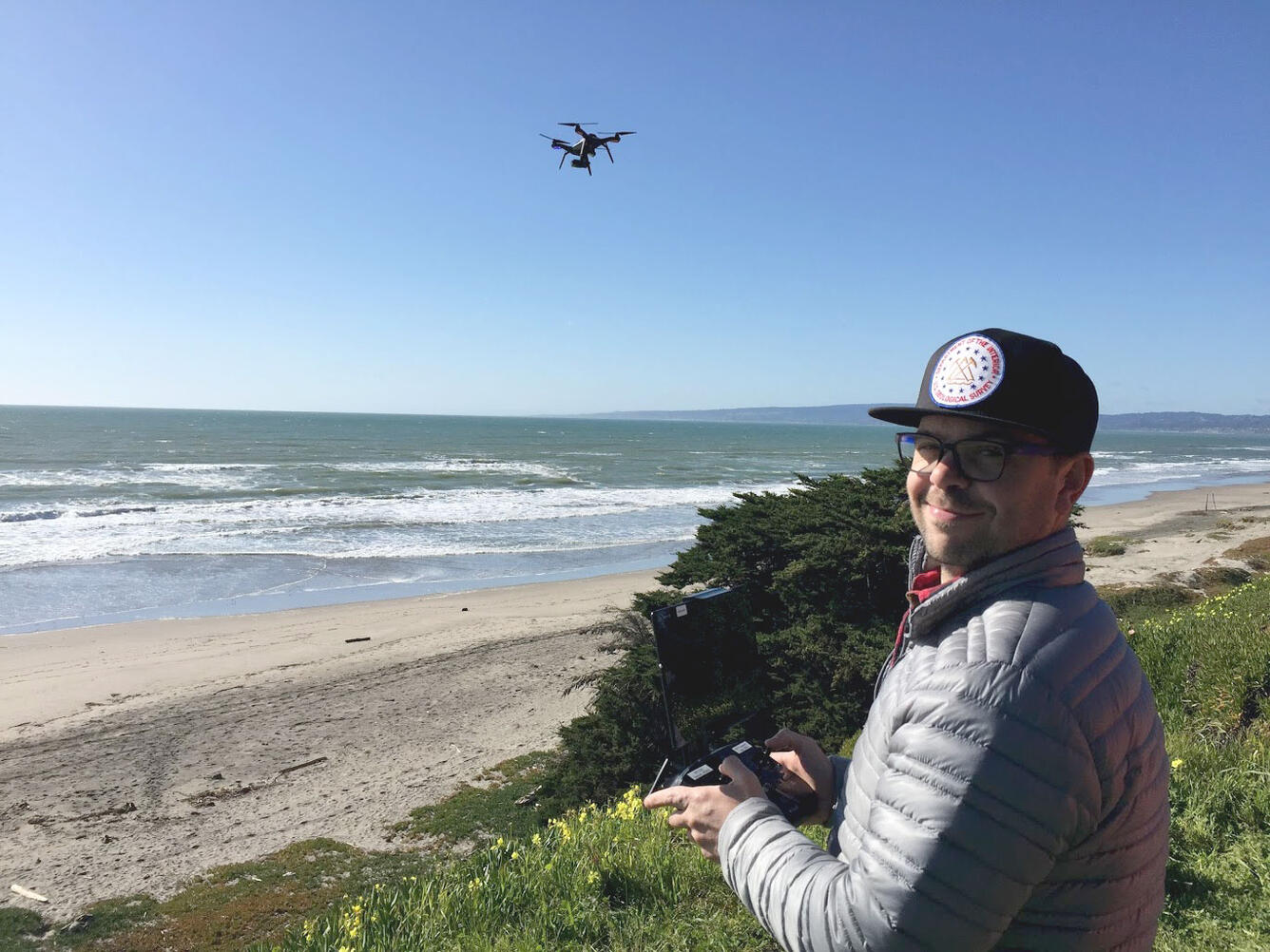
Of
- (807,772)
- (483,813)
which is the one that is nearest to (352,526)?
(483,813)

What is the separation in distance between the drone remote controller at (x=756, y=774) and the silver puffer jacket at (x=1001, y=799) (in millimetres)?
246

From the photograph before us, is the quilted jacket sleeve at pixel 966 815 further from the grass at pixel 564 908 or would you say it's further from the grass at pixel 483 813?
the grass at pixel 483 813

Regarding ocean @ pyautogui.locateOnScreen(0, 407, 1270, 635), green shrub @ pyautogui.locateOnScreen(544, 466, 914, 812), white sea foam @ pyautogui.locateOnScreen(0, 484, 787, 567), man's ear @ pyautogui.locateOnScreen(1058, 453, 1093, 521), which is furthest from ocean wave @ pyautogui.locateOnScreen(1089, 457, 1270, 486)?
man's ear @ pyautogui.locateOnScreen(1058, 453, 1093, 521)

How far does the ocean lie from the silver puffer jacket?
19899 millimetres

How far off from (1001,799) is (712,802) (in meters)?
0.56

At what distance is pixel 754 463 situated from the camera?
235ft

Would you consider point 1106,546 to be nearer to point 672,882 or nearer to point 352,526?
point 352,526

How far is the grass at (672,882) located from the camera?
3160 mm

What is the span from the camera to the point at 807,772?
73.9 inches

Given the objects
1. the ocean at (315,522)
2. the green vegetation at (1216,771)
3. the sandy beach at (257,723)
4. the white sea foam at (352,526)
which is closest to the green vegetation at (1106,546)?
the sandy beach at (257,723)

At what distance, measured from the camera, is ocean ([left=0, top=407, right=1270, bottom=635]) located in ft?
68.3

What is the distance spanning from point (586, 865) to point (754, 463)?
226ft

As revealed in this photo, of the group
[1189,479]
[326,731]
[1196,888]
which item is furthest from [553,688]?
[1189,479]

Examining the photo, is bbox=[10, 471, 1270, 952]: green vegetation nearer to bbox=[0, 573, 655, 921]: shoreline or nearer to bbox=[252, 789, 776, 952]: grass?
bbox=[252, 789, 776, 952]: grass
